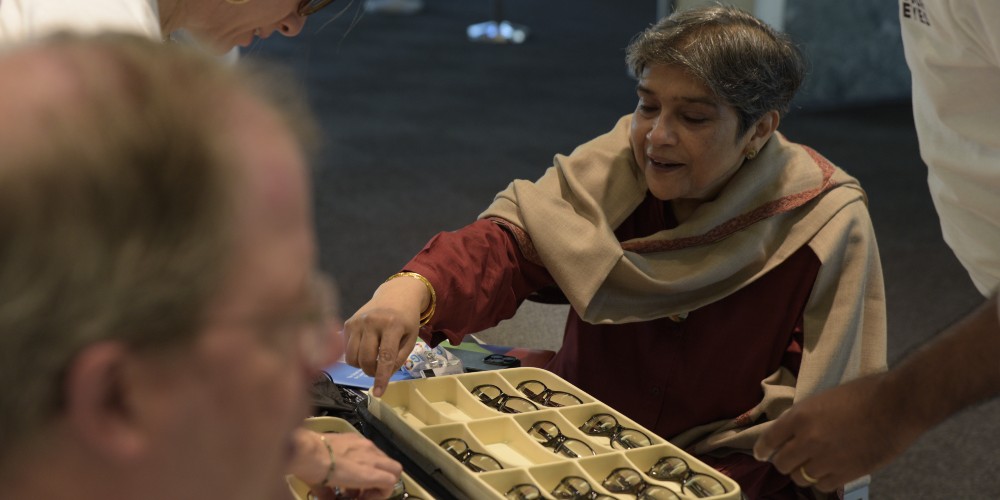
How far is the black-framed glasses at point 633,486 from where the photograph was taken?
1344 mm

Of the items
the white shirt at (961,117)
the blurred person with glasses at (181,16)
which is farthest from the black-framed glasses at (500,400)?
the white shirt at (961,117)

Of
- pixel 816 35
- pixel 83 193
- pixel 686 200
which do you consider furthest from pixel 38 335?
pixel 816 35

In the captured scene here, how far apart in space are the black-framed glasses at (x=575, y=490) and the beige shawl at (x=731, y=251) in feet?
1.95

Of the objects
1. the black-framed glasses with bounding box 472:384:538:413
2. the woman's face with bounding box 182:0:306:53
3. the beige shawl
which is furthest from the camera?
the beige shawl

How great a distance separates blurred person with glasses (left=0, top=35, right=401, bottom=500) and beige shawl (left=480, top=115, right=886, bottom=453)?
1.43 m

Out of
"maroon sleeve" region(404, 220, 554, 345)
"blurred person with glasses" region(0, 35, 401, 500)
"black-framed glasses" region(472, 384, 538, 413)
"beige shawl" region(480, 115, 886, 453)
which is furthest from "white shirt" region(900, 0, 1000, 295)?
"blurred person with glasses" region(0, 35, 401, 500)

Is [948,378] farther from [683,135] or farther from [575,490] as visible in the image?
[683,135]

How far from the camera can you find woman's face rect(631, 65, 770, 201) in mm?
1978

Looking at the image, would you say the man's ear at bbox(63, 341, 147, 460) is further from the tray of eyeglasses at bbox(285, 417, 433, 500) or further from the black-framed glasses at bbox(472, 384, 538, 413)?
the black-framed glasses at bbox(472, 384, 538, 413)

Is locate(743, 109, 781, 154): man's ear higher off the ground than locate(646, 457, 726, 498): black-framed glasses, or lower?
higher

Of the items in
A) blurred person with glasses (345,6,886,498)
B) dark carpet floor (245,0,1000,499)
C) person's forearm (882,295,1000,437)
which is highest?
person's forearm (882,295,1000,437)

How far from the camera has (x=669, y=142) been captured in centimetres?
199

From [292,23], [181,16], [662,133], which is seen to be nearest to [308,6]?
[292,23]

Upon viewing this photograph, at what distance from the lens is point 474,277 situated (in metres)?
1.92
